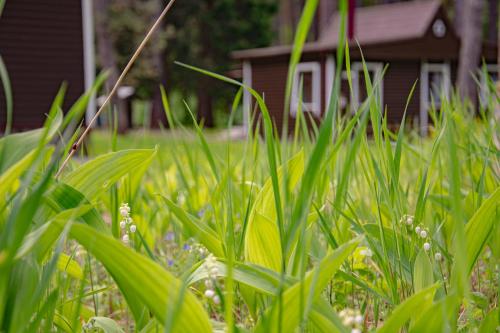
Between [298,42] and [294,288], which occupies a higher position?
[298,42]

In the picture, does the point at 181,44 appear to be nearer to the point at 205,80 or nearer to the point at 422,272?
the point at 205,80

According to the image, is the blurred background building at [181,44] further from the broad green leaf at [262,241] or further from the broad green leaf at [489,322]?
A: the broad green leaf at [489,322]

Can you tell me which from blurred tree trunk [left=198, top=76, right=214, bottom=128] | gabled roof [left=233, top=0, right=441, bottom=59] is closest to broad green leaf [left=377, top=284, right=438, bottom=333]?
gabled roof [left=233, top=0, right=441, bottom=59]

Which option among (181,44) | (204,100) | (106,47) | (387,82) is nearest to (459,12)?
(387,82)

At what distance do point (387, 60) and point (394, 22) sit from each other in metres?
1.47

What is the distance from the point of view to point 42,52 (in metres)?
10.1

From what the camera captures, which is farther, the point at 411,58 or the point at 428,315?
the point at 411,58

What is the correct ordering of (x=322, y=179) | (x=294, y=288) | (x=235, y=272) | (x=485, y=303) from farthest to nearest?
(x=322, y=179)
(x=485, y=303)
(x=235, y=272)
(x=294, y=288)

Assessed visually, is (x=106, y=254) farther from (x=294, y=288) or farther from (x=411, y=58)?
(x=411, y=58)

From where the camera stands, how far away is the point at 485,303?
1.04m

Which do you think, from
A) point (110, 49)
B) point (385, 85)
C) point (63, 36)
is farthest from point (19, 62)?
point (385, 85)

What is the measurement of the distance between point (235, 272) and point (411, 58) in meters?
19.1

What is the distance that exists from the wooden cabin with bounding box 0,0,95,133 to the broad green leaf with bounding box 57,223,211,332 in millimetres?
9570

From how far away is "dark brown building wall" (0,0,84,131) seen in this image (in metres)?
9.90
